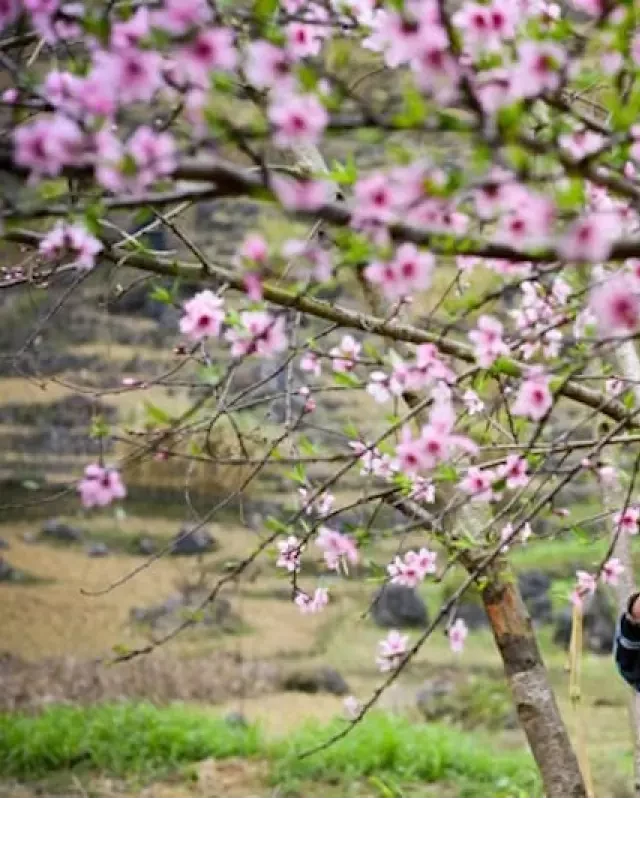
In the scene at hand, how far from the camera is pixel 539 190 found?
949 mm

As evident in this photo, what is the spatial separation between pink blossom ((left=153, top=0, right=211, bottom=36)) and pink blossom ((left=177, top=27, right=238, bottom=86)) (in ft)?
0.03

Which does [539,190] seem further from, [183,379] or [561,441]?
[183,379]

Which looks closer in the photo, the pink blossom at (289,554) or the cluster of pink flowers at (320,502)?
the pink blossom at (289,554)

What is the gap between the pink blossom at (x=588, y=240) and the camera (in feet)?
3.01

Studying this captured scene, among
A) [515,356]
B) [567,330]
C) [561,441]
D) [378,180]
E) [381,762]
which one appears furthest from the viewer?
[381,762]

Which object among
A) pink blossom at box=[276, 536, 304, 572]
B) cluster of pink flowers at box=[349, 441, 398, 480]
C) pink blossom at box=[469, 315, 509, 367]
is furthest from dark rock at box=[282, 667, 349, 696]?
pink blossom at box=[469, 315, 509, 367]

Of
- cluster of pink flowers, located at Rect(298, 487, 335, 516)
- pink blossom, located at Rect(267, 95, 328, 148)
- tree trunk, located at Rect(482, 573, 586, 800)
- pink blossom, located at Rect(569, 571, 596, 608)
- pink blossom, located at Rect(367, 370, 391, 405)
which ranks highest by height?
pink blossom, located at Rect(267, 95, 328, 148)

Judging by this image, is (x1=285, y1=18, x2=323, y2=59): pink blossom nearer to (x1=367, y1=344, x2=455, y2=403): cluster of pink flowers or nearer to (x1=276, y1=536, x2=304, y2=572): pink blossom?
(x1=367, y1=344, x2=455, y2=403): cluster of pink flowers

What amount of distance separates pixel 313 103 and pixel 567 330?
53.8 inches

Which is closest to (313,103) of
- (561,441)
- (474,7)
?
(474,7)

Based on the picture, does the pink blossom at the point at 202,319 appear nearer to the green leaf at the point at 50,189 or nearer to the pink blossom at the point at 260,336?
the pink blossom at the point at 260,336

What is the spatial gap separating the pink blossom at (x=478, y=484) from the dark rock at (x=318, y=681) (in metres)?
1.22

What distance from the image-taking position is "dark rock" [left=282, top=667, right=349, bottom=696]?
8.35 feet

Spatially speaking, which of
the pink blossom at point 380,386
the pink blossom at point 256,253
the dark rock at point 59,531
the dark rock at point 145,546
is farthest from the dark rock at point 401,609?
the pink blossom at point 256,253
